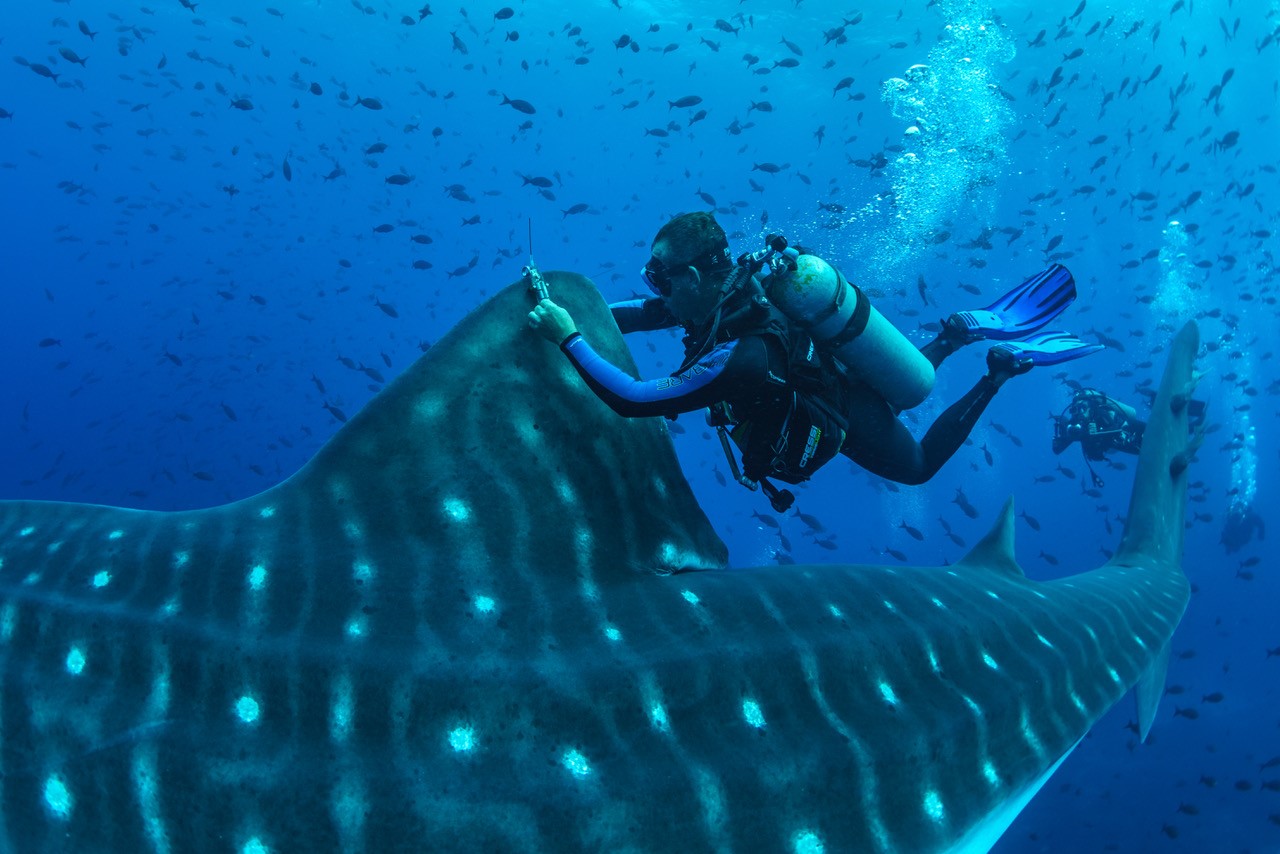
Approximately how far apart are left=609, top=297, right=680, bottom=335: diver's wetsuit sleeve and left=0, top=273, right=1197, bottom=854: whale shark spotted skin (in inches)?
55.9

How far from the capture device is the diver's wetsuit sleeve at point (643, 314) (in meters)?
4.45

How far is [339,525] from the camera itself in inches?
88.7

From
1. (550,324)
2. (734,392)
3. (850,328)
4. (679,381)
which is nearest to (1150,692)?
(850,328)

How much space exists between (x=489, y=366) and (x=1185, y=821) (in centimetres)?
1837

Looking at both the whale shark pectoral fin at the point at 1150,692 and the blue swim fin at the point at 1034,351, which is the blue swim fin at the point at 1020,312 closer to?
the blue swim fin at the point at 1034,351

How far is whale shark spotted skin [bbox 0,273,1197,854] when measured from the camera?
172 cm

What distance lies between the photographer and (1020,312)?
20.5 feet

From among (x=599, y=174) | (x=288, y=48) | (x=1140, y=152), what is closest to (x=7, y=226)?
(x=288, y=48)

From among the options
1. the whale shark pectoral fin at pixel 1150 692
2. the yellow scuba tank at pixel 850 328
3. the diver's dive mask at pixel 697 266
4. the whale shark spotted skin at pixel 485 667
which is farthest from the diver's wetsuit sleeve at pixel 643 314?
the whale shark pectoral fin at pixel 1150 692

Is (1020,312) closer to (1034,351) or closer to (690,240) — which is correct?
(1034,351)

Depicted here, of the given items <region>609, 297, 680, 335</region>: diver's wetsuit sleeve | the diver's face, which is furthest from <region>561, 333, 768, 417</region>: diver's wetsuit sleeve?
<region>609, 297, 680, 335</region>: diver's wetsuit sleeve

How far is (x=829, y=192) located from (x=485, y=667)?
36262 millimetres

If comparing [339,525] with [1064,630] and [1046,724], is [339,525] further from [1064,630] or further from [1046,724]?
[1064,630]

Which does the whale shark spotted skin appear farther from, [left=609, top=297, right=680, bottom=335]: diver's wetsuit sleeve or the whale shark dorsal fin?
the whale shark dorsal fin
